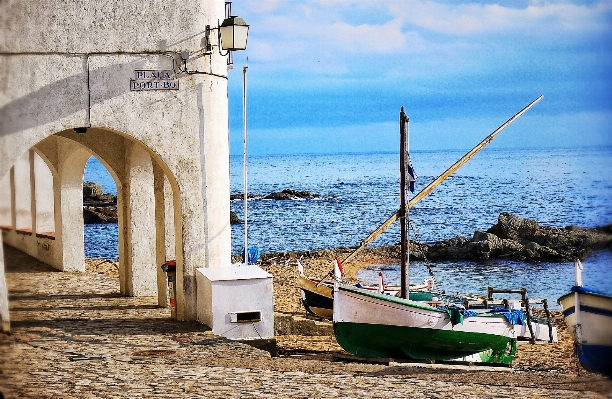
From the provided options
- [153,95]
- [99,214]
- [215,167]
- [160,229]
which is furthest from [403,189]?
[99,214]

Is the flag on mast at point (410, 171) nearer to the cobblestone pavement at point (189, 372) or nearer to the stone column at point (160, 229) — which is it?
the stone column at point (160, 229)

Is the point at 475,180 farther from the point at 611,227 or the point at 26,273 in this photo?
the point at 611,227

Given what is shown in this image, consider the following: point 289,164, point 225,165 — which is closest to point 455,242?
point 225,165

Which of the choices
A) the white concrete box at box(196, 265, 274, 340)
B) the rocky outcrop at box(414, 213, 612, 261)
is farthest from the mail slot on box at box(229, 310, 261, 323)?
the rocky outcrop at box(414, 213, 612, 261)

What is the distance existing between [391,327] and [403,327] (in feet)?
0.73

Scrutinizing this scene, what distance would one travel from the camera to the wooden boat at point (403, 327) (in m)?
14.0

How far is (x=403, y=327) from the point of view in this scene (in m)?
14.1

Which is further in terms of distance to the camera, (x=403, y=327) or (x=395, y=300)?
(x=403, y=327)

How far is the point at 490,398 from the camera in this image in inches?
297

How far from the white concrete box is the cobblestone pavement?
0.30 meters

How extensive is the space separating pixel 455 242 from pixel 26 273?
26401 mm

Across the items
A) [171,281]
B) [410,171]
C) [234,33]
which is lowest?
[171,281]

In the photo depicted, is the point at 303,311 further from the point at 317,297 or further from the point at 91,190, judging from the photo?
the point at 91,190

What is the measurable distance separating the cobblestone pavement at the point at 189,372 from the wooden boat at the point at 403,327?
3331 millimetres
